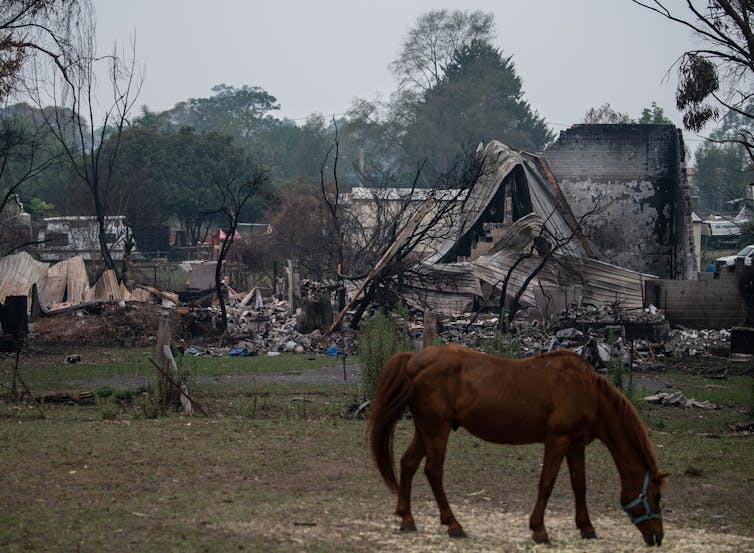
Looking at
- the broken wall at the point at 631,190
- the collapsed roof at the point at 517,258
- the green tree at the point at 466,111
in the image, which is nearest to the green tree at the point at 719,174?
the green tree at the point at 466,111

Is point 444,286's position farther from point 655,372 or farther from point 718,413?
point 718,413

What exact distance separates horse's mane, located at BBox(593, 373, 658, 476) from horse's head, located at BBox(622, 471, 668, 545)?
95mm

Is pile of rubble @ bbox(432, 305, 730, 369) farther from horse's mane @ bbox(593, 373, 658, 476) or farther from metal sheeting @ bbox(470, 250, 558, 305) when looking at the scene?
horse's mane @ bbox(593, 373, 658, 476)

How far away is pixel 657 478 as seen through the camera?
23.5ft

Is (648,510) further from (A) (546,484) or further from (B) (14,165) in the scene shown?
(B) (14,165)

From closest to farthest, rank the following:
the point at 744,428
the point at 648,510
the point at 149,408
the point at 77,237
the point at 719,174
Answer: the point at 648,510 → the point at 149,408 → the point at 744,428 → the point at 77,237 → the point at 719,174

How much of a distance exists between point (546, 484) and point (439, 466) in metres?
0.77

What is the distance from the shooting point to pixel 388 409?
7375 millimetres

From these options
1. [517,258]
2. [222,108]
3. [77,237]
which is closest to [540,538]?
[517,258]

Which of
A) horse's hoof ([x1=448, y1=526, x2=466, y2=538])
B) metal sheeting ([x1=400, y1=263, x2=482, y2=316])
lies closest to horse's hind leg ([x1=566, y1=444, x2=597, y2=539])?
horse's hoof ([x1=448, y1=526, x2=466, y2=538])

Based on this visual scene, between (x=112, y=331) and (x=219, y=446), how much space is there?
13.6m

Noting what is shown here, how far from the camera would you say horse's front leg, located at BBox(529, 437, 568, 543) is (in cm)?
722

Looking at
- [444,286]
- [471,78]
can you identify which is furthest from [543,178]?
[471,78]

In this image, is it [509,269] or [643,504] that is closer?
[643,504]
